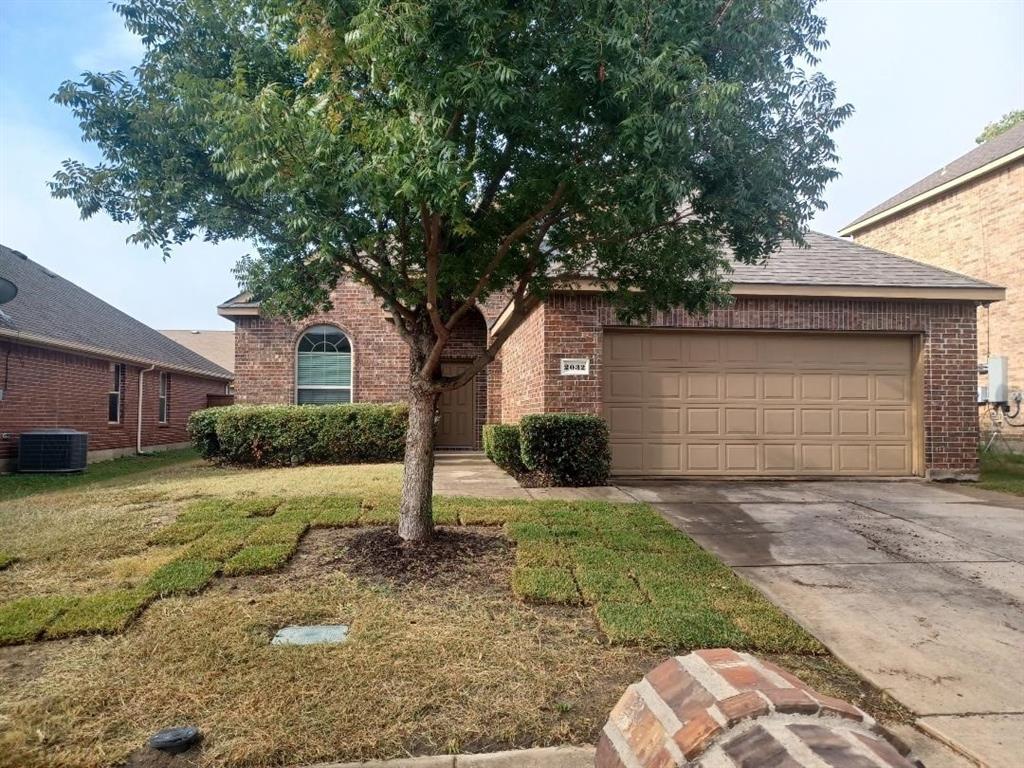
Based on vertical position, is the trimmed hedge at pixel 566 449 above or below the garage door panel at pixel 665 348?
Result: below

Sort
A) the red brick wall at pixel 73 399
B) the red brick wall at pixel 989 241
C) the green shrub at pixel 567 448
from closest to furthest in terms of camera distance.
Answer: the green shrub at pixel 567 448 < the red brick wall at pixel 73 399 < the red brick wall at pixel 989 241

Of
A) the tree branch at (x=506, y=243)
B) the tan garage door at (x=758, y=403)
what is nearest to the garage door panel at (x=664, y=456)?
the tan garage door at (x=758, y=403)

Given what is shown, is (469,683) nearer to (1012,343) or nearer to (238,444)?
(238,444)

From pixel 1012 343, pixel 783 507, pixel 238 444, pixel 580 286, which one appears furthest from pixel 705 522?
pixel 1012 343

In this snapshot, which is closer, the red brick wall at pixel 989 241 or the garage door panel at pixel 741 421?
the garage door panel at pixel 741 421

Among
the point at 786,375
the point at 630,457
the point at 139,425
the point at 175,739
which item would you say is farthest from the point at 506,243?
the point at 139,425

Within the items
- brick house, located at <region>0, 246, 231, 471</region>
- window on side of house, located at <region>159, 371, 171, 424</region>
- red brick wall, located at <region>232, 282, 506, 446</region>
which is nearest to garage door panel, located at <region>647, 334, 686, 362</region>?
red brick wall, located at <region>232, 282, 506, 446</region>

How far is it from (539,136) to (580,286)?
15.4 feet

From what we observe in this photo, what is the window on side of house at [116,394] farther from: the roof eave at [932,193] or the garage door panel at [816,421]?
the roof eave at [932,193]

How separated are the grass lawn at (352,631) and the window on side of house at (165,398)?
487 inches

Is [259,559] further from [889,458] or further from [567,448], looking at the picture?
[889,458]

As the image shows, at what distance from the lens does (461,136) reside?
447 cm

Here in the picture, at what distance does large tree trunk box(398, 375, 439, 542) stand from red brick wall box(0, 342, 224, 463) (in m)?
10.6

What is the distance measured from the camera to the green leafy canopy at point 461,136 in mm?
3605
